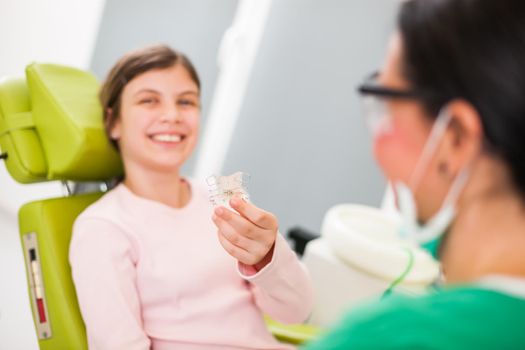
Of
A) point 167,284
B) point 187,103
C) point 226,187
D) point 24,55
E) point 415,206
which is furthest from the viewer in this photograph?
point 24,55

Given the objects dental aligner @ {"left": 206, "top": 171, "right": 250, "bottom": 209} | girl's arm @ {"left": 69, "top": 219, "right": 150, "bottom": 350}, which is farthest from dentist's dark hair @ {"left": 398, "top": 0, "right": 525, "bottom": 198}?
girl's arm @ {"left": 69, "top": 219, "right": 150, "bottom": 350}

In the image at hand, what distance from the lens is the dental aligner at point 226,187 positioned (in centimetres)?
106

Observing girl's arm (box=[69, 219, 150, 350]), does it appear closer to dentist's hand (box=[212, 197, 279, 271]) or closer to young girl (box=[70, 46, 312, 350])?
young girl (box=[70, 46, 312, 350])

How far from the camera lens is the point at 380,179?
2545mm

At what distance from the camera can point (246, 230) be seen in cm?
108

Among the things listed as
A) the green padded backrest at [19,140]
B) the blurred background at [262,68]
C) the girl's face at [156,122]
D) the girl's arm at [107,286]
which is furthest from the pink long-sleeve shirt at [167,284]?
the blurred background at [262,68]

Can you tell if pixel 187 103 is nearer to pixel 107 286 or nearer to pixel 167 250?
pixel 167 250

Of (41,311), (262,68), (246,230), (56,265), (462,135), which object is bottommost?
(41,311)

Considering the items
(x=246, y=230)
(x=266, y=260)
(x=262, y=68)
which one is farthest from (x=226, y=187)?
(x=262, y=68)

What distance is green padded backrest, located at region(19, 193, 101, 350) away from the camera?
1.32 metres

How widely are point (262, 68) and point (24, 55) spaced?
1.28 meters

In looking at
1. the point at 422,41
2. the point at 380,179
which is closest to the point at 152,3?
the point at 380,179

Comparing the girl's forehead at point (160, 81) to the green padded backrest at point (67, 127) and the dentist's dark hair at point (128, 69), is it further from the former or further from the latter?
the green padded backrest at point (67, 127)

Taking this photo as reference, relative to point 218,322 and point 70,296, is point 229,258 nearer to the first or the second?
point 218,322
